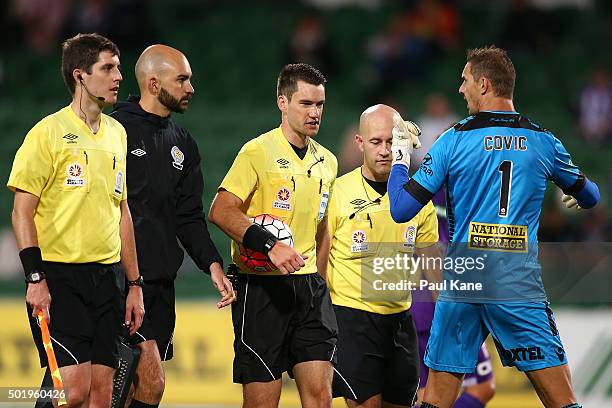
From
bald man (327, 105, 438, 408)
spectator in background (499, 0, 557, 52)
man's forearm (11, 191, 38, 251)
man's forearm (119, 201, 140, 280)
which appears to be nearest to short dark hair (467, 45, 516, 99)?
bald man (327, 105, 438, 408)

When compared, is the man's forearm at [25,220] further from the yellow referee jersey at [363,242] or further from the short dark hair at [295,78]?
the yellow referee jersey at [363,242]

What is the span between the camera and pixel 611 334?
1050 centimetres

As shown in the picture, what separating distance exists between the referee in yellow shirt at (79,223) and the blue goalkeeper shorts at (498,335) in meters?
1.90

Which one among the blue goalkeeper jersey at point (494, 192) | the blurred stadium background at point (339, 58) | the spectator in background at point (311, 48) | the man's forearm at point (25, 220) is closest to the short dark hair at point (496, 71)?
the blue goalkeeper jersey at point (494, 192)

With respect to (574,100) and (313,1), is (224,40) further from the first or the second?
(574,100)

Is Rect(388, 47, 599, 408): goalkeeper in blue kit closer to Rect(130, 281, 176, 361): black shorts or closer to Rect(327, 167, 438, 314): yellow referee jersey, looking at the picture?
Rect(327, 167, 438, 314): yellow referee jersey

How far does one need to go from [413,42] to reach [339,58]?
1.16 metres

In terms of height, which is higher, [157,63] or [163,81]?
[157,63]

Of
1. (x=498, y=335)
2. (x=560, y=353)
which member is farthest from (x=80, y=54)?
(x=560, y=353)

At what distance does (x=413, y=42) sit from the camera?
15.7m

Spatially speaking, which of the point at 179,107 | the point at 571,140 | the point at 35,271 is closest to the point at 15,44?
the point at 571,140

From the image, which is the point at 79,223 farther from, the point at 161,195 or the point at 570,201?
the point at 570,201

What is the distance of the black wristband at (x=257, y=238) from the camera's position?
6.50m

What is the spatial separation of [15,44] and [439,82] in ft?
20.3
